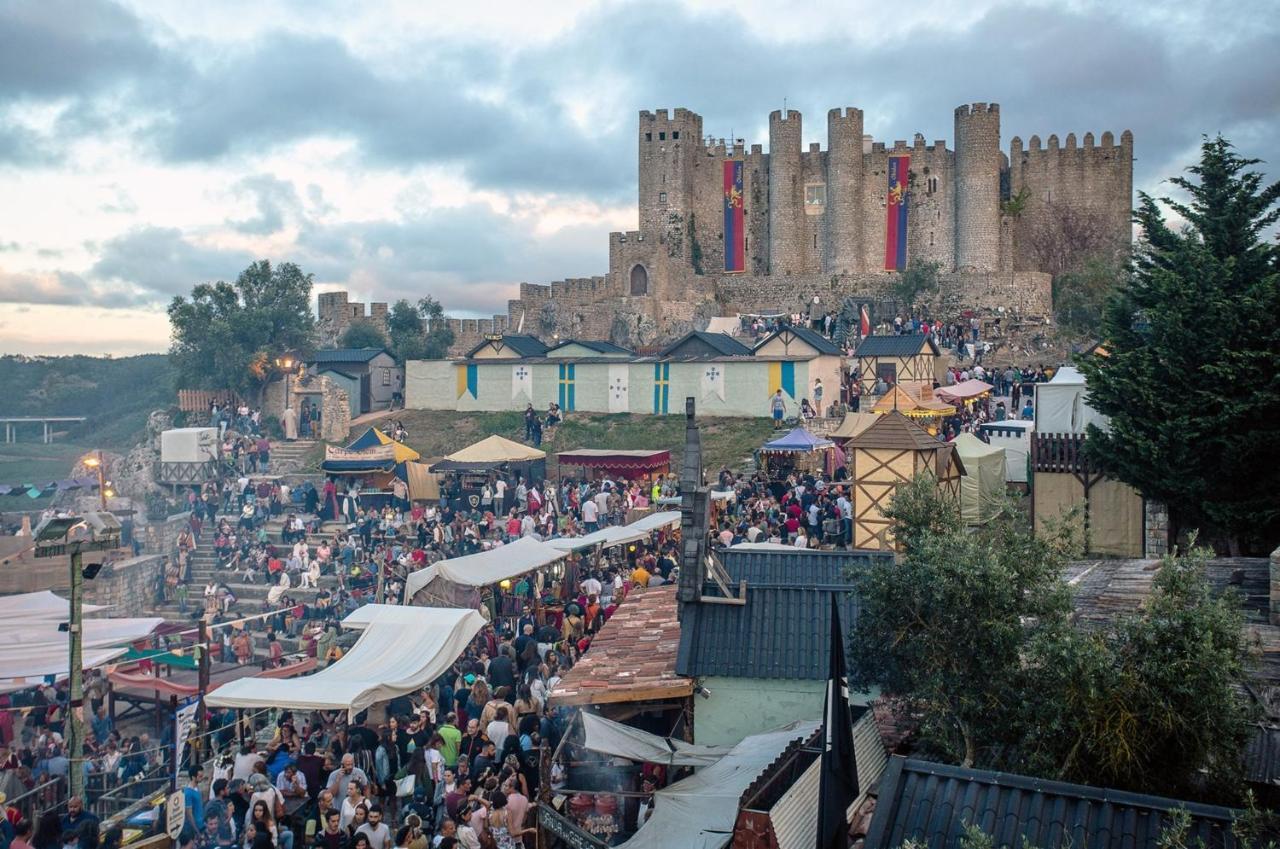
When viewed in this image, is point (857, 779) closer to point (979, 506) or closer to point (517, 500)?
point (979, 506)

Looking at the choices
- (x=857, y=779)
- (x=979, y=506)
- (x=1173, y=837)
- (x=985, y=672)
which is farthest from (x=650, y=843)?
(x=979, y=506)

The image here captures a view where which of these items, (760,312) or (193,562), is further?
(760,312)

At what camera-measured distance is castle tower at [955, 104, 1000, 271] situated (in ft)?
160

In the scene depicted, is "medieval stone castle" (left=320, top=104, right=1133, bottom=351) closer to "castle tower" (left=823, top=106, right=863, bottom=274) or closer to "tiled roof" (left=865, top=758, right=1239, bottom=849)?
"castle tower" (left=823, top=106, right=863, bottom=274)

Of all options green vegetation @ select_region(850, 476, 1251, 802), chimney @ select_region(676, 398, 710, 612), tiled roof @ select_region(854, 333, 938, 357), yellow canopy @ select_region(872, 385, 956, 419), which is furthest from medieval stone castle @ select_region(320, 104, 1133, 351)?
green vegetation @ select_region(850, 476, 1251, 802)

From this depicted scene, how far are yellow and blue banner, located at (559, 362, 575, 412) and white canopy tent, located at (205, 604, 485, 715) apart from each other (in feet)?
71.9

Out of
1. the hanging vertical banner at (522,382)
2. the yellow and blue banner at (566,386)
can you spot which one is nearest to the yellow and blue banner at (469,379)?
the hanging vertical banner at (522,382)

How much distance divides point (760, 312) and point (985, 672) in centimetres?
4443

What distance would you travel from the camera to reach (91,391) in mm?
71312

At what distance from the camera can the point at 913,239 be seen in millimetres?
50844

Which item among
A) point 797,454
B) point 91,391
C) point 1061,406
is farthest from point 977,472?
point 91,391

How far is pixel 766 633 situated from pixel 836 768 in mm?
3891

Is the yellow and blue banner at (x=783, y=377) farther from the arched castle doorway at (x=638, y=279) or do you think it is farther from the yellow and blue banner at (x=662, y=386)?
the arched castle doorway at (x=638, y=279)

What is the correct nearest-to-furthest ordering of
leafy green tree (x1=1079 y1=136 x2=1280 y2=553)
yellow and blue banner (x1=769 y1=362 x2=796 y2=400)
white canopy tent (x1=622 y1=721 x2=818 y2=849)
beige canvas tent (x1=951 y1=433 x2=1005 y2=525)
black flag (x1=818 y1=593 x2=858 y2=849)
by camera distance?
black flag (x1=818 y1=593 x2=858 y2=849) < white canopy tent (x1=622 y1=721 x2=818 y2=849) < leafy green tree (x1=1079 y1=136 x2=1280 y2=553) < beige canvas tent (x1=951 y1=433 x2=1005 y2=525) < yellow and blue banner (x1=769 y1=362 x2=796 y2=400)
